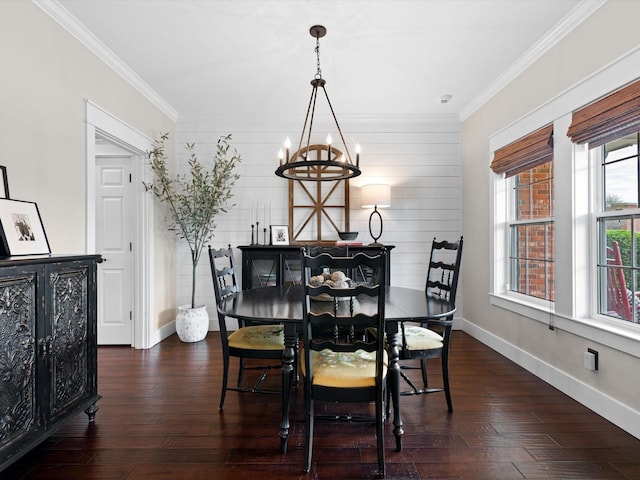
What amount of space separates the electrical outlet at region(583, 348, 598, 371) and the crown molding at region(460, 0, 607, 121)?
228cm

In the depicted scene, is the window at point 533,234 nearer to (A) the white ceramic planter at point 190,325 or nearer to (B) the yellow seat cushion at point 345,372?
(B) the yellow seat cushion at point 345,372

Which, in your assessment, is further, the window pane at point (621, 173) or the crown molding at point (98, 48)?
the crown molding at point (98, 48)

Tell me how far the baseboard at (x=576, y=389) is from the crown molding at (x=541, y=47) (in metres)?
2.52

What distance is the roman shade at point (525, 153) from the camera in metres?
2.95

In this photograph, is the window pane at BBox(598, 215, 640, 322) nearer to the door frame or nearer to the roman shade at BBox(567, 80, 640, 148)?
the roman shade at BBox(567, 80, 640, 148)

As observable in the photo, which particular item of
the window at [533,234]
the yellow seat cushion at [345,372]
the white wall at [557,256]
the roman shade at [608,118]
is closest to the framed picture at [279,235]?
the white wall at [557,256]

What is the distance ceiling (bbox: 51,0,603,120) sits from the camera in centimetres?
250

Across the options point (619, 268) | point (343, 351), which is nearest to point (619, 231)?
point (619, 268)

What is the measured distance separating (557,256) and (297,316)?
84.7 inches

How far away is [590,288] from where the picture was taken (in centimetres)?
260

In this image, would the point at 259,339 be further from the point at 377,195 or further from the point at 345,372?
the point at 377,195

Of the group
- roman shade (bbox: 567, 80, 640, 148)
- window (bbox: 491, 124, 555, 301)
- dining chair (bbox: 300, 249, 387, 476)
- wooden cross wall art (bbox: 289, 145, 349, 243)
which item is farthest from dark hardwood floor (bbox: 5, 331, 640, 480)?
wooden cross wall art (bbox: 289, 145, 349, 243)

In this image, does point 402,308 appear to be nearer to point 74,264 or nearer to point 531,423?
point 531,423

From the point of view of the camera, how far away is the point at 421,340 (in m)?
2.39
